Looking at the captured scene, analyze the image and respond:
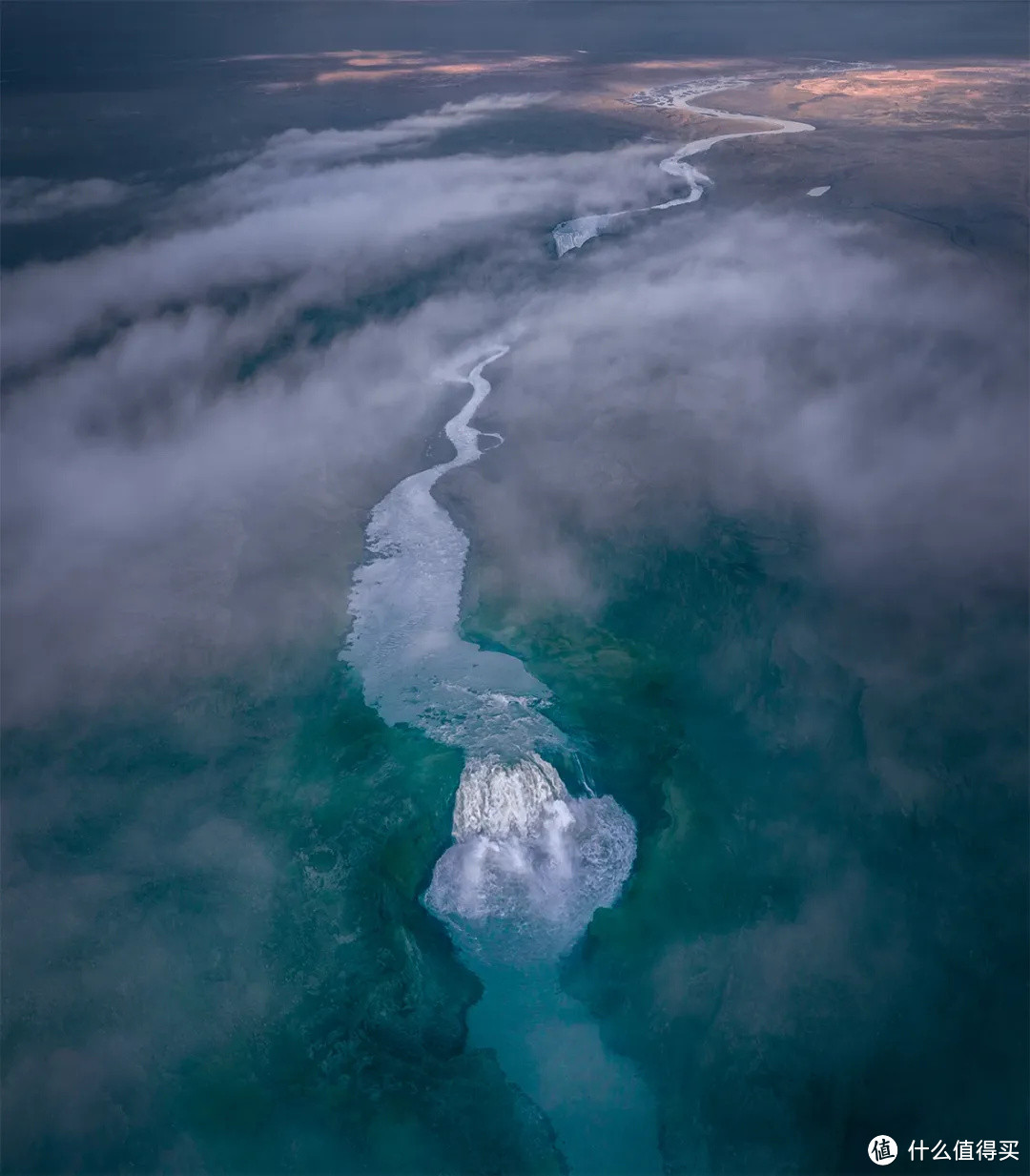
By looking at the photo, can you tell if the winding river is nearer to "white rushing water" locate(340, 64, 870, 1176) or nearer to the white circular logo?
"white rushing water" locate(340, 64, 870, 1176)

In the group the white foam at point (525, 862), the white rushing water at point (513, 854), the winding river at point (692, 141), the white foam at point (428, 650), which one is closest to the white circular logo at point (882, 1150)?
the white rushing water at point (513, 854)

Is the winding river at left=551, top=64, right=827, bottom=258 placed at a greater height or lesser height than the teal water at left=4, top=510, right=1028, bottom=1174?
greater

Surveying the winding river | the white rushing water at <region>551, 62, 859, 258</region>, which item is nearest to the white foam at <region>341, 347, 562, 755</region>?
the winding river

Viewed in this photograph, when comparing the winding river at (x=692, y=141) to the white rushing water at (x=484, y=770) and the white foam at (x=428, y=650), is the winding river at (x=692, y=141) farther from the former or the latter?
the white rushing water at (x=484, y=770)

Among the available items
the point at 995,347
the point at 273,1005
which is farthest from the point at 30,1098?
the point at 995,347

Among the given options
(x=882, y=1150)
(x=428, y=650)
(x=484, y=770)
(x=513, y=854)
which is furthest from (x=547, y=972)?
(x=428, y=650)

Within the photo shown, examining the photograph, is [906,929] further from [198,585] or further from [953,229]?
[953,229]

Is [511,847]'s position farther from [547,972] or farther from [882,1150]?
[882,1150]
